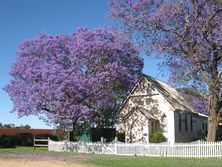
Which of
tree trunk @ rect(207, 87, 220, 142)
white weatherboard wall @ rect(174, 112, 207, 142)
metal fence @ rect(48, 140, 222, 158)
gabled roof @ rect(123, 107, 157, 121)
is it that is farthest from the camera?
white weatherboard wall @ rect(174, 112, 207, 142)

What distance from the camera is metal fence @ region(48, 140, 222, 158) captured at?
31.0m

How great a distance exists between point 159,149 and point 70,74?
43.0 ft

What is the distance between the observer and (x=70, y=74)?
42562 millimetres

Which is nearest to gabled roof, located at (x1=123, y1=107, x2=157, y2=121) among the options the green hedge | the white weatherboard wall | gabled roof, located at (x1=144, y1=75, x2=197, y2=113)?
gabled roof, located at (x1=144, y1=75, x2=197, y2=113)

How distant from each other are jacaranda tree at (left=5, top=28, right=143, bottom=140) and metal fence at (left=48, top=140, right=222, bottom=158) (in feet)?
13.9

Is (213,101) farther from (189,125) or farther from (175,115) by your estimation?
(189,125)

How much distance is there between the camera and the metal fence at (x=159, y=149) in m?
31.0

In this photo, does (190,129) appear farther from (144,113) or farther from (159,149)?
(159,149)

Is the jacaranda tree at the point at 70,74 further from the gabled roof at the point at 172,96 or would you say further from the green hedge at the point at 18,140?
the green hedge at the point at 18,140

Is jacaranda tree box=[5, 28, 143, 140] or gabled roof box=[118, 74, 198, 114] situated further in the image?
gabled roof box=[118, 74, 198, 114]

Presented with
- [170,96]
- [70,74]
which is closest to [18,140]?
[70,74]

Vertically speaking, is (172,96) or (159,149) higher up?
(172,96)

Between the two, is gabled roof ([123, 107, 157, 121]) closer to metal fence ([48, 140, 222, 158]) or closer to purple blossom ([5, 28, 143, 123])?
purple blossom ([5, 28, 143, 123])

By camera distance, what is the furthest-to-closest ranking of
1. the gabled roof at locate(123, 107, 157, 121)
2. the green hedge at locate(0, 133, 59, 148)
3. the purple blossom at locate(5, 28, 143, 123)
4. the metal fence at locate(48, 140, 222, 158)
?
the green hedge at locate(0, 133, 59, 148), the gabled roof at locate(123, 107, 157, 121), the purple blossom at locate(5, 28, 143, 123), the metal fence at locate(48, 140, 222, 158)
